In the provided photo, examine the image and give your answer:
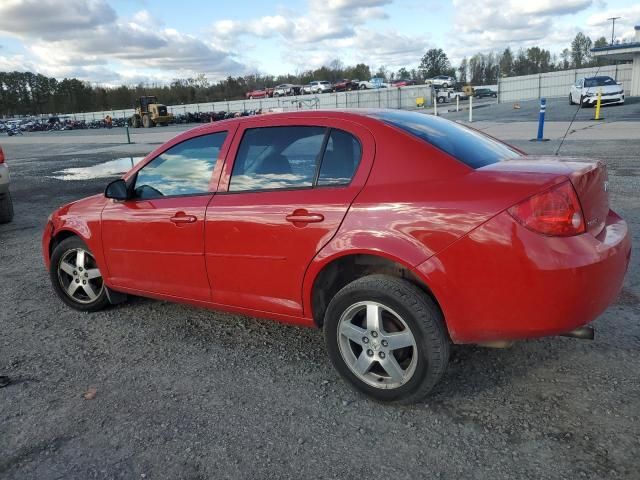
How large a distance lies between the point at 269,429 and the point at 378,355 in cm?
71

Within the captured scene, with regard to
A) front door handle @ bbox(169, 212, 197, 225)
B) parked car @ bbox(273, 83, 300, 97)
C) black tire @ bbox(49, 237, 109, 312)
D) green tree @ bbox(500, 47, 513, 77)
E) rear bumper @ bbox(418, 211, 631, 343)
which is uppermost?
green tree @ bbox(500, 47, 513, 77)

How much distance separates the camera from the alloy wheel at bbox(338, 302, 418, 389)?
284 cm

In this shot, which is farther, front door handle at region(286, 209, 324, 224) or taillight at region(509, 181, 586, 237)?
front door handle at region(286, 209, 324, 224)

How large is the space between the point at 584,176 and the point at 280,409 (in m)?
2.07

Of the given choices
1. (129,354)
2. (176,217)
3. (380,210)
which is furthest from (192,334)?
(380,210)

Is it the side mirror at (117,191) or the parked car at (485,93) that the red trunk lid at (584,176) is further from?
the parked car at (485,93)

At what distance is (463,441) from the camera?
2.61 metres

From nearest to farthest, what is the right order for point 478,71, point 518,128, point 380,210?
point 380,210
point 518,128
point 478,71

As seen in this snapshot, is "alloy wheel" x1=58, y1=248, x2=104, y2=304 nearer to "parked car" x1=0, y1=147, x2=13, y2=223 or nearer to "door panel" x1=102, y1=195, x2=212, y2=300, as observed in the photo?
"door panel" x1=102, y1=195, x2=212, y2=300

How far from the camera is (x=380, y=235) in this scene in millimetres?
2766

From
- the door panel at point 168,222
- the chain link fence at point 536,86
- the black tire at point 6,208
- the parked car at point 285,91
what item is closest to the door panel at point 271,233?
the door panel at point 168,222

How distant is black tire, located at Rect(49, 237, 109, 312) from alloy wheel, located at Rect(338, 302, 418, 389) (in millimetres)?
2419

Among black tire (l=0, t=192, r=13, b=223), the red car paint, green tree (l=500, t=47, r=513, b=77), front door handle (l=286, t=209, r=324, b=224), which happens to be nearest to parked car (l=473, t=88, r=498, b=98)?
green tree (l=500, t=47, r=513, b=77)

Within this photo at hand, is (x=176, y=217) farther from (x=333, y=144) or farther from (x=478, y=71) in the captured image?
(x=478, y=71)
